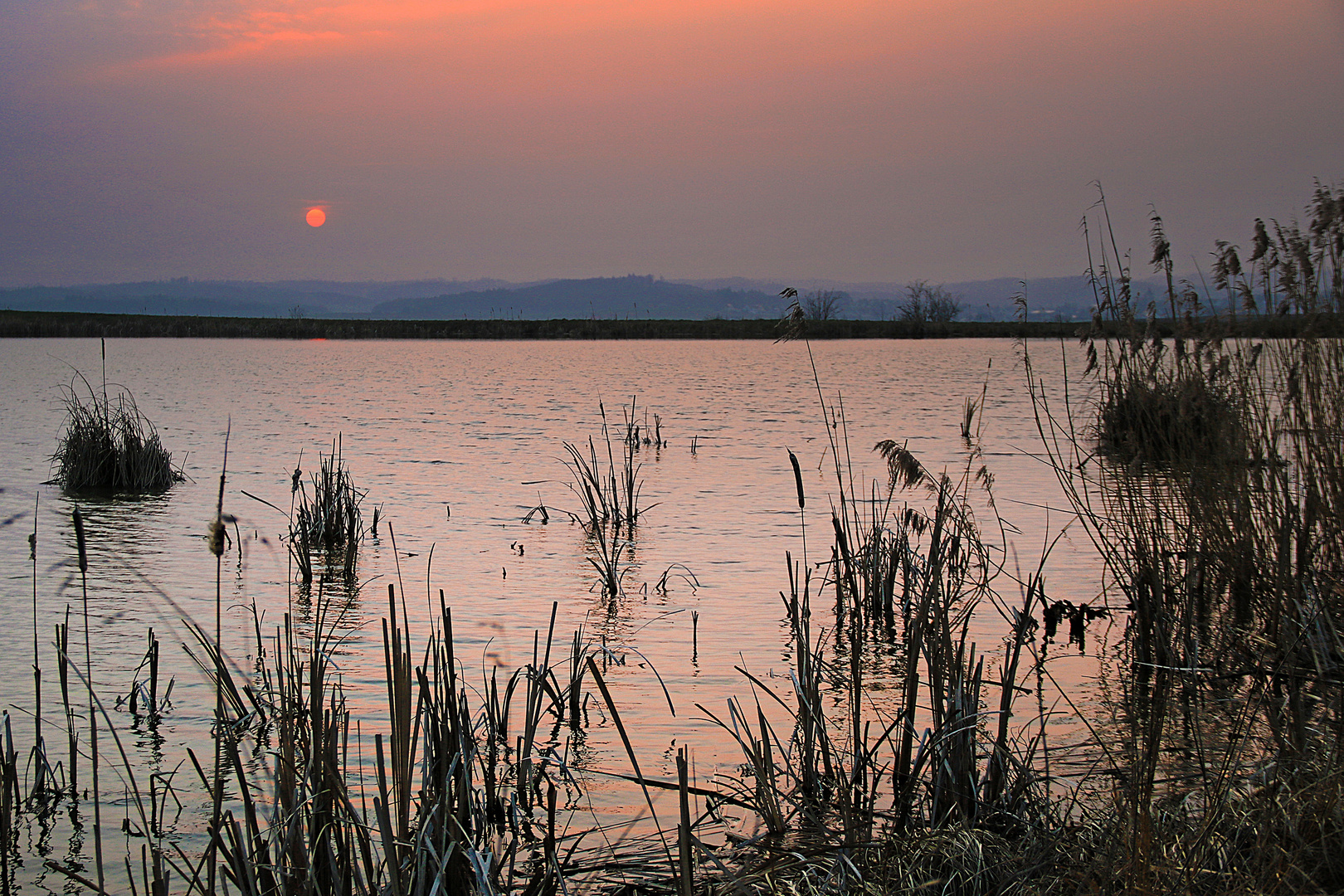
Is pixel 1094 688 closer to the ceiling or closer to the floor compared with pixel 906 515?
closer to the floor

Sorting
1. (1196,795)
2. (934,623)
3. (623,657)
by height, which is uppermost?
(934,623)

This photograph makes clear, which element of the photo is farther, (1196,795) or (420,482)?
(420,482)

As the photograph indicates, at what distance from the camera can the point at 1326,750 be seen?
359cm

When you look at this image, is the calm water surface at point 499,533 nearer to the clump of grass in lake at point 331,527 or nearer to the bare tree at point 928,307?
the clump of grass in lake at point 331,527

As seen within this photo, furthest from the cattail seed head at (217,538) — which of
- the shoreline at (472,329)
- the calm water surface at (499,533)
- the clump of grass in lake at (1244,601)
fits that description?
the shoreline at (472,329)

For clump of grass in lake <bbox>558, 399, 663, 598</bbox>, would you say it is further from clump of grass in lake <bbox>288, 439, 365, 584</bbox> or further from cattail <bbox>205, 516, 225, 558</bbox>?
cattail <bbox>205, 516, 225, 558</bbox>

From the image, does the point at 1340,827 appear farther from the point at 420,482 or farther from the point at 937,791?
the point at 420,482

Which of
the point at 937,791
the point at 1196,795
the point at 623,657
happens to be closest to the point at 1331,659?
the point at 1196,795

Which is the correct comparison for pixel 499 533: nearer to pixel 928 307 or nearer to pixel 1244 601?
pixel 1244 601

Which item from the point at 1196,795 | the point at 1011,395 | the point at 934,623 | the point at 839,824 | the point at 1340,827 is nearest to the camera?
the point at 1340,827

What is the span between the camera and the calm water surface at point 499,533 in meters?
6.15

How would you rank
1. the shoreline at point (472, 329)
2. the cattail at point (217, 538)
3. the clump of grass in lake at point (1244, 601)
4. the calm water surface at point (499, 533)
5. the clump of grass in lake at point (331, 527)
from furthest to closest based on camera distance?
the shoreline at point (472, 329), the clump of grass in lake at point (331, 527), the calm water surface at point (499, 533), the clump of grass in lake at point (1244, 601), the cattail at point (217, 538)

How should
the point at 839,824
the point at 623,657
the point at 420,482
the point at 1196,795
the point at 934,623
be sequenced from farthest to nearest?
the point at 420,482 → the point at 623,657 → the point at 934,623 → the point at 839,824 → the point at 1196,795

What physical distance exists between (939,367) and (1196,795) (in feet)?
139
